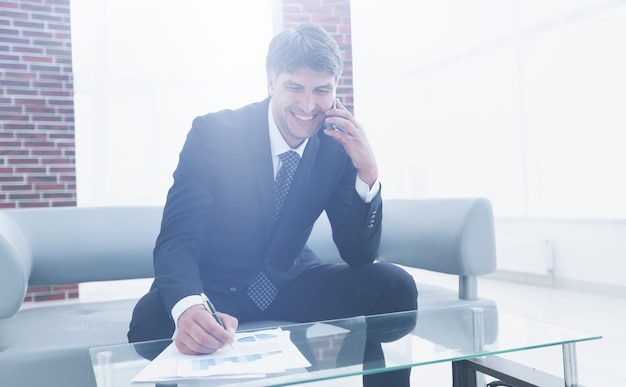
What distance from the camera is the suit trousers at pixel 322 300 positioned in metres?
1.54

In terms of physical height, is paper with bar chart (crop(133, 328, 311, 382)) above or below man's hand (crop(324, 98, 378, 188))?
below

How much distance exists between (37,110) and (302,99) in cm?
333

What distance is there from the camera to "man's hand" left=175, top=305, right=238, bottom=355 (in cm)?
116

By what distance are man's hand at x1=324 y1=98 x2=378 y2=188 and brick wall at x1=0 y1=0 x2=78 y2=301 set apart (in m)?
3.28

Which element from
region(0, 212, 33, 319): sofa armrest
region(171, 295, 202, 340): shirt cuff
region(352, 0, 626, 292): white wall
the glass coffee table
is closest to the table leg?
the glass coffee table

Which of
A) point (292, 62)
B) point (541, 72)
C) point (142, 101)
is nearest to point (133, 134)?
point (142, 101)

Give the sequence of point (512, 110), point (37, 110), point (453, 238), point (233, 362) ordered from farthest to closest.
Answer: point (512, 110)
point (37, 110)
point (453, 238)
point (233, 362)

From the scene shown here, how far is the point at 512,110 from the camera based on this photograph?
4.93 metres

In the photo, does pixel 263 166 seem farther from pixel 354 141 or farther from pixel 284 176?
pixel 354 141

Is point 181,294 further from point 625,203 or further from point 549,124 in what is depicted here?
point 549,124

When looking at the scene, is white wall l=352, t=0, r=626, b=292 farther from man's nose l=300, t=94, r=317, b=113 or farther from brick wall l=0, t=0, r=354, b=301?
brick wall l=0, t=0, r=354, b=301

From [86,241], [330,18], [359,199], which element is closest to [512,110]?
[330,18]

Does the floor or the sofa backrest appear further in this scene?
the floor

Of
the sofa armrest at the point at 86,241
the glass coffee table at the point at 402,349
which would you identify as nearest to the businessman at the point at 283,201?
the glass coffee table at the point at 402,349
